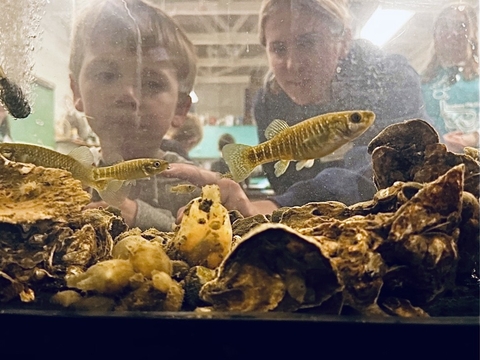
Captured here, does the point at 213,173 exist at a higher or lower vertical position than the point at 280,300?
higher

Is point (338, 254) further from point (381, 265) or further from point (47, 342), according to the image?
point (47, 342)

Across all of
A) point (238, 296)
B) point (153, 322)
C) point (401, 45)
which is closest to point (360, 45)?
point (401, 45)

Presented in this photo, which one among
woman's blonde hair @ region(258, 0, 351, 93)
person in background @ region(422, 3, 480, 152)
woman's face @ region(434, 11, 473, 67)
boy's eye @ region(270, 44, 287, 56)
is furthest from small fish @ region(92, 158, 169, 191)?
woman's face @ region(434, 11, 473, 67)

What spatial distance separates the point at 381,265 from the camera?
4.54 ft

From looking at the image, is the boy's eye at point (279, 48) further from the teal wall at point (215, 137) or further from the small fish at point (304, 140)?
the small fish at point (304, 140)

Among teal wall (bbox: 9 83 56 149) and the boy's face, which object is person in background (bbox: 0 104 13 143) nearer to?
teal wall (bbox: 9 83 56 149)

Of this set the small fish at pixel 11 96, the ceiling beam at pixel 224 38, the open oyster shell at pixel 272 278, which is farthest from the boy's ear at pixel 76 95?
the open oyster shell at pixel 272 278

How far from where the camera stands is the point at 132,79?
10.8 ft

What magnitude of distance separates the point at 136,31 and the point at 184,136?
844mm

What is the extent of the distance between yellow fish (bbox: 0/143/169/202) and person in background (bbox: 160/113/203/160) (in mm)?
789

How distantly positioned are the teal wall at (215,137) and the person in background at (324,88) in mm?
74

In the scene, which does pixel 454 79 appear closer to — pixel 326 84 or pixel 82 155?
pixel 326 84

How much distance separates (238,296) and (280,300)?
0.13 meters

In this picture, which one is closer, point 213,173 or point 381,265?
point 381,265
